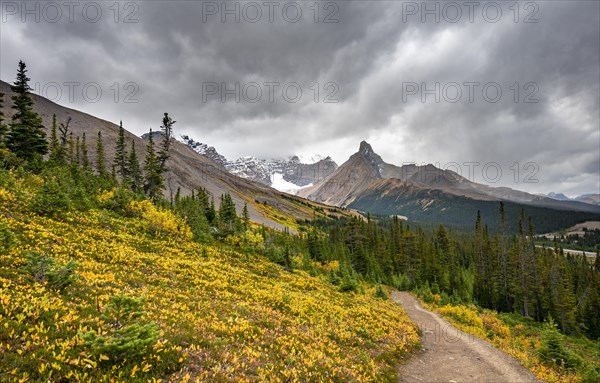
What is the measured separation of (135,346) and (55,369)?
1568mm

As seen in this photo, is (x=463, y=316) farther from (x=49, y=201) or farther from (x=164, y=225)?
(x=49, y=201)

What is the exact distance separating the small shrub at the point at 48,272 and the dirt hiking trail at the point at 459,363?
15.5 meters

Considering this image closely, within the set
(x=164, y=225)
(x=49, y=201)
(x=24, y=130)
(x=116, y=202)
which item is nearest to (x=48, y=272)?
(x=49, y=201)

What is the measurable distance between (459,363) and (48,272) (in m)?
21.8

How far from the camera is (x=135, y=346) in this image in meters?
7.56

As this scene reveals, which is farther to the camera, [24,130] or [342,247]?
[342,247]

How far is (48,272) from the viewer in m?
11.0

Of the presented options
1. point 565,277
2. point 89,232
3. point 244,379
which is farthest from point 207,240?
point 565,277

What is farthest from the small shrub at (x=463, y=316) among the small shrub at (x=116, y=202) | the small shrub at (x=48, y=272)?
the small shrub at (x=116, y=202)

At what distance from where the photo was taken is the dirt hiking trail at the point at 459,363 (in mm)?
16047

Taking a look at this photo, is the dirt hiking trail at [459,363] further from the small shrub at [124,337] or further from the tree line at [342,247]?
the tree line at [342,247]

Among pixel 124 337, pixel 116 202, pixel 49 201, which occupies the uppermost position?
pixel 116 202

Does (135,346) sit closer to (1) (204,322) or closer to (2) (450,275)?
(1) (204,322)

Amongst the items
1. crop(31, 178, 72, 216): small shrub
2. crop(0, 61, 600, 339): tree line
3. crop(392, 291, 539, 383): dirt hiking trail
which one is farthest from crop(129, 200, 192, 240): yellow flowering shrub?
crop(392, 291, 539, 383): dirt hiking trail
